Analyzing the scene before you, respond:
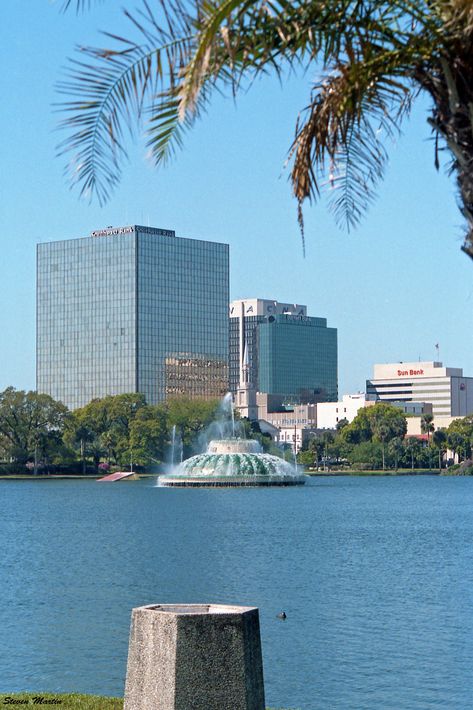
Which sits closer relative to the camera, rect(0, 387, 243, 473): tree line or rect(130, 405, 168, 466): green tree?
rect(0, 387, 243, 473): tree line

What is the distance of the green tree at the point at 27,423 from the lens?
538ft

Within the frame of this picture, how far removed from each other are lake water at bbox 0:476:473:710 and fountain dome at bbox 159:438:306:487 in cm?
4566

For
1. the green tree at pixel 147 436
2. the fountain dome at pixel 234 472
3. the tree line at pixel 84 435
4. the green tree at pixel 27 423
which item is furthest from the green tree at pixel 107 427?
the fountain dome at pixel 234 472

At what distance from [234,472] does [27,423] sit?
3654cm

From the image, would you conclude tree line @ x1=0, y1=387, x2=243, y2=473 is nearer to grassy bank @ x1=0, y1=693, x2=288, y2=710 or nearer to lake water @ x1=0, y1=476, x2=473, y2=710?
lake water @ x1=0, y1=476, x2=473, y2=710

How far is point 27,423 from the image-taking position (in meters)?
164

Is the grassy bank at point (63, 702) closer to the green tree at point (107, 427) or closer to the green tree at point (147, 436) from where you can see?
the green tree at point (107, 427)

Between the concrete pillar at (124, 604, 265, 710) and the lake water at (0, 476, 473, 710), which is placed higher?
the concrete pillar at (124, 604, 265, 710)

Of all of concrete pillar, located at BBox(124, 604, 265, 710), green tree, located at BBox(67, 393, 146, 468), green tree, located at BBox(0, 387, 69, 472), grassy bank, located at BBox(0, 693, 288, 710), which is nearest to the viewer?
concrete pillar, located at BBox(124, 604, 265, 710)

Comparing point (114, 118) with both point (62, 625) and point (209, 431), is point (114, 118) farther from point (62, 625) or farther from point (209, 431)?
point (209, 431)

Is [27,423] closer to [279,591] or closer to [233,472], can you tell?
[233,472]

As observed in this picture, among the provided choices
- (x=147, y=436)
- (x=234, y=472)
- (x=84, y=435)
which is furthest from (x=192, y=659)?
(x=147, y=436)

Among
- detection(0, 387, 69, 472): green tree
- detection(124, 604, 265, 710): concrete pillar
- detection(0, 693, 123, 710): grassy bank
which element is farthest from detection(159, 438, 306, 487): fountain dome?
detection(124, 604, 265, 710): concrete pillar

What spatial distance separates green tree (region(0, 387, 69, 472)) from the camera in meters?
164
